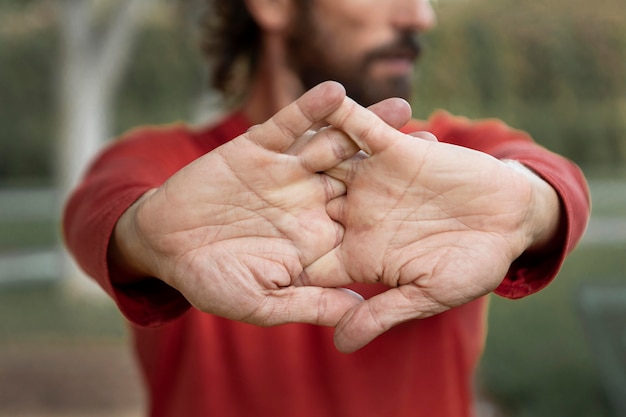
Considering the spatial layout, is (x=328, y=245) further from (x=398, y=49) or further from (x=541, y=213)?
(x=398, y=49)

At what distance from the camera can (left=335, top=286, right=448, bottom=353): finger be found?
1329 mm

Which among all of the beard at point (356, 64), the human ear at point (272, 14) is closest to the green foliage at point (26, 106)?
the human ear at point (272, 14)

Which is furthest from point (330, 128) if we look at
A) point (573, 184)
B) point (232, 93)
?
point (232, 93)

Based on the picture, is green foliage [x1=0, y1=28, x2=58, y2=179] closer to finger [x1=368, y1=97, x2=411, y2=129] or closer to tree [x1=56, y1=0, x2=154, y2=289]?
tree [x1=56, y1=0, x2=154, y2=289]

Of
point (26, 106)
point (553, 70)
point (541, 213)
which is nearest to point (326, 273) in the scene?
point (541, 213)

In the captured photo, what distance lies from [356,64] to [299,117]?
0.68 metres

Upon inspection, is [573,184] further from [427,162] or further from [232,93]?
[232,93]

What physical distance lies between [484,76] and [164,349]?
9.94 metres

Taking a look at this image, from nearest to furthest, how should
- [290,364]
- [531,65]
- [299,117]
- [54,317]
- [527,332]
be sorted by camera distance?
[299,117] < [290,364] < [527,332] < [54,317] < [531,65]

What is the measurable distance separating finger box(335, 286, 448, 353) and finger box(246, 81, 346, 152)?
0.95 ft

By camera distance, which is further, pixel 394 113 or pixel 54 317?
pixel 54 317

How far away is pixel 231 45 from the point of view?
255cm

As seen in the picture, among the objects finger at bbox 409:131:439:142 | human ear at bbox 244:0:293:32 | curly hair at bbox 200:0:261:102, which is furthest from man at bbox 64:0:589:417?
curly hair at bbox 200:0:261:102

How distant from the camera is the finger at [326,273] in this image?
1391mm
